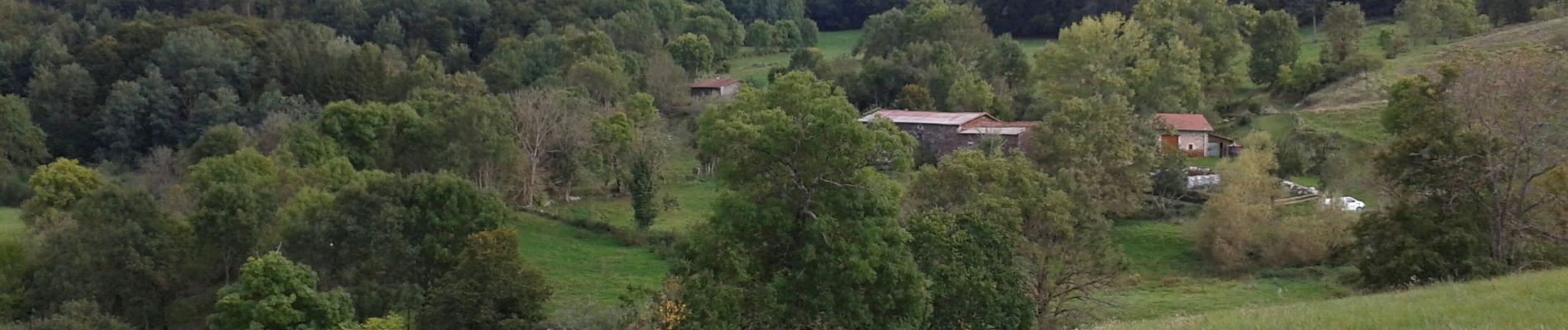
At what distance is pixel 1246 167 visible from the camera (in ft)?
108

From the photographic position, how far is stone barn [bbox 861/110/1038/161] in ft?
147

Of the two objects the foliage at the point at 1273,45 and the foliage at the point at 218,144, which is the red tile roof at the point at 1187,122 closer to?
the foliage at the point at 1273,45

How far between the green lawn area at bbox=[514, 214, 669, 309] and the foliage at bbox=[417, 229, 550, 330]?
13.6 ft

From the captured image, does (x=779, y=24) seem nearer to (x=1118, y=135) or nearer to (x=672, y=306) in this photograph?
(x=1118, y=135)

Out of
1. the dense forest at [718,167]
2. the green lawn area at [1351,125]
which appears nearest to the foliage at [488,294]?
the dense forest at [718,167]

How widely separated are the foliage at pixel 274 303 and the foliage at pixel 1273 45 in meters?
39.4

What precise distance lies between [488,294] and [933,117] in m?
27.2

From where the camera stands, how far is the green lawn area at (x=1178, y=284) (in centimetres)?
2642

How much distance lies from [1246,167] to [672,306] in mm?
19249

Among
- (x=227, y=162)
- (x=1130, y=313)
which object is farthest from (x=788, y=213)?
(x=227, y=162)

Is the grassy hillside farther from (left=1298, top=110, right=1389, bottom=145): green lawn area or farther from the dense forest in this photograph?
(left=1298, top=110, right=1389, bottom=145): green lawn area

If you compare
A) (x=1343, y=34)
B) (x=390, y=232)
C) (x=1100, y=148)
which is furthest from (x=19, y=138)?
(x=1343, y=34)

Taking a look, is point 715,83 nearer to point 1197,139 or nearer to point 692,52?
point 692,52

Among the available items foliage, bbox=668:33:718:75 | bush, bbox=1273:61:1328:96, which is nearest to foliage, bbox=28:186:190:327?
bush, bbox=1273:61:1328:96
